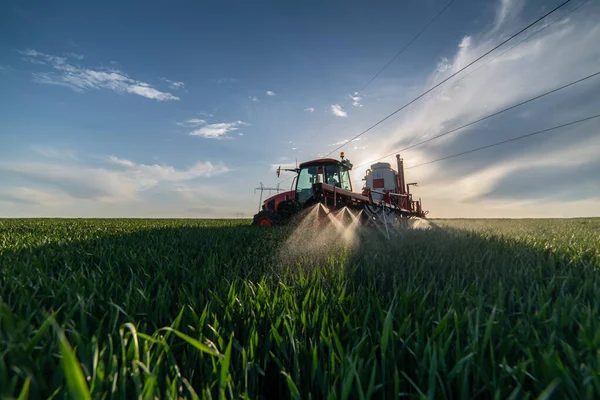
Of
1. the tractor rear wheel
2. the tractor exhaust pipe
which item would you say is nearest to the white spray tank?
the tractor exhaust pipe

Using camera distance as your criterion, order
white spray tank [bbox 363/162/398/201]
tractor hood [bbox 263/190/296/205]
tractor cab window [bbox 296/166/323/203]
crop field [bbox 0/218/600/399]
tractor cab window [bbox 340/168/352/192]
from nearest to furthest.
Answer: crop field [bbox 0/218/600/399] → tractor cab window [bbox 296/166/323/203] → tractor cab window [bbox 340/168/352/192] → tractor hood [bbox 263/190/296/205] → white spray tank [bbox 363/162/398/201]

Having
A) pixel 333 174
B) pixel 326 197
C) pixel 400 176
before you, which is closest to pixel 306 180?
pixel 333 174

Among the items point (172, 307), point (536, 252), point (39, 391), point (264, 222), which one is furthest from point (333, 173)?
point (39, 391)

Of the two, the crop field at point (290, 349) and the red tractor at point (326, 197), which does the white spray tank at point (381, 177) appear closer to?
the red tractor at point (326, 197)

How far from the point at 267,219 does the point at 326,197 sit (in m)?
2.73

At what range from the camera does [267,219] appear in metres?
9.42

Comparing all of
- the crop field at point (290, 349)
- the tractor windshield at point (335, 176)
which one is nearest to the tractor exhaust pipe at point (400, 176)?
the tractor windshield at point (335, 176)

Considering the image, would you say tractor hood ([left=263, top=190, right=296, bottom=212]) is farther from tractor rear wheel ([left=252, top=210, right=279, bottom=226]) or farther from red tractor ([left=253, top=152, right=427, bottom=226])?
tractor rear wheel ([left=252, top=210, right=279, bottom=226])

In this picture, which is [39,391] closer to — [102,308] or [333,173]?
[102,308]

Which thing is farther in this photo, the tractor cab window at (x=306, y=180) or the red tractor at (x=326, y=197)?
the tractor cab window at (x=306, y=180)

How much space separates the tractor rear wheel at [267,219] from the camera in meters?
9.19

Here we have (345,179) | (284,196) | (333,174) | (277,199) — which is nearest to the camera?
(333,174)

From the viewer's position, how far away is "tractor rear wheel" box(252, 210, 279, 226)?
9.19 m

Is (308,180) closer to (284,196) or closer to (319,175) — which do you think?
(319,175)
